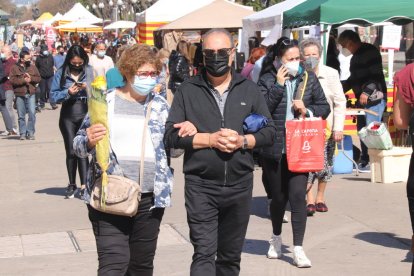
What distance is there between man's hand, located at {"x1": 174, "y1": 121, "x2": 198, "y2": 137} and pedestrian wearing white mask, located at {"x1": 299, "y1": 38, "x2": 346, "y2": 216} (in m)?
3.26

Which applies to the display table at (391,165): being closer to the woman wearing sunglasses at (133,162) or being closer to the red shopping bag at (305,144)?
the red shopping bag at (305,144)

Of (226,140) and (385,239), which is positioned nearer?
(226,140)

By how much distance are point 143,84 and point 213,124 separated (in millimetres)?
477

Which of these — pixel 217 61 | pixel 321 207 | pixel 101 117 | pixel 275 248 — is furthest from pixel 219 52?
pixel 321 207

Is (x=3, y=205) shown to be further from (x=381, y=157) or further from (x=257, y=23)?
(x=257, y=23)

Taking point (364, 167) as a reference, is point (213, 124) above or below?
above

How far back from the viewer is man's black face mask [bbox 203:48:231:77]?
17.3 feet

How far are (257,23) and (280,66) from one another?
10.0m

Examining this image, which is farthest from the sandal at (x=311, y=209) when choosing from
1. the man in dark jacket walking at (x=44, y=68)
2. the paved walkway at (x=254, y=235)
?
the man in dark jacket walking at (x=44, y=68)

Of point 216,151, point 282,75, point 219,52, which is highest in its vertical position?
point 219,52

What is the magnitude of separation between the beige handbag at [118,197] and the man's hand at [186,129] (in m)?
0.39

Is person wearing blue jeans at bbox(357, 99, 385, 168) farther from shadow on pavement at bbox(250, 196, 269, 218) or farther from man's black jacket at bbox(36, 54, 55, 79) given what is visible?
man's black jacket at bbox(36, 54, 55, 79)

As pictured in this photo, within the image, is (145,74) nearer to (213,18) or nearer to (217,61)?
(217,61)

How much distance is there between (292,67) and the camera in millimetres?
6980
